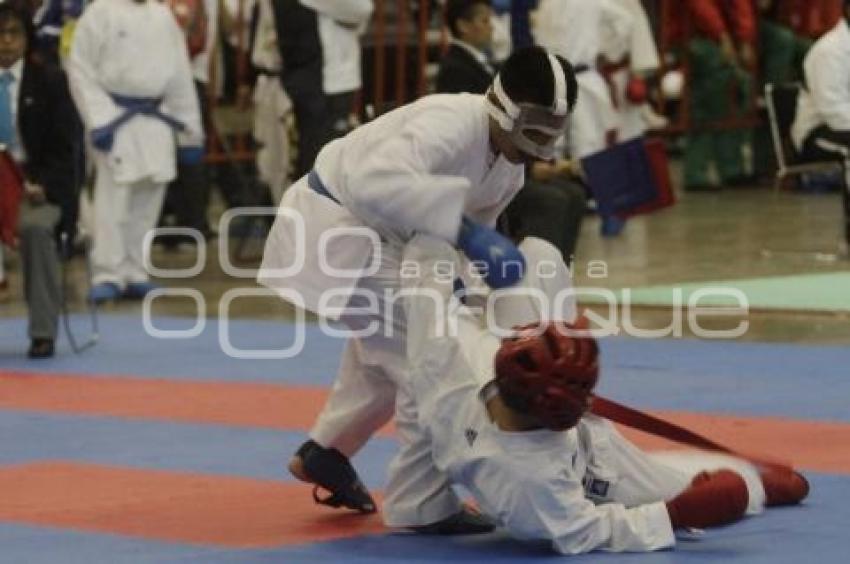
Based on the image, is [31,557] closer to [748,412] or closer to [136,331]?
[748,412]

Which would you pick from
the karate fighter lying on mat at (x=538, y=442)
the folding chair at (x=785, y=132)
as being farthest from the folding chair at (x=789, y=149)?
the karate fighter lying on mat at (x=538, y=442)

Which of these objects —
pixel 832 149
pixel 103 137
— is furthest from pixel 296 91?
pixel 832 149

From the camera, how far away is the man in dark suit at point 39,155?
41.9ft

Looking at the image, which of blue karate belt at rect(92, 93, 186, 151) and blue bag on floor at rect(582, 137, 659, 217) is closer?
blue bag on floor at rect(582, 137, 659, 217)

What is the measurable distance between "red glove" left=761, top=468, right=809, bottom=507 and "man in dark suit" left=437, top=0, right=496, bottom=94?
17.9 ft

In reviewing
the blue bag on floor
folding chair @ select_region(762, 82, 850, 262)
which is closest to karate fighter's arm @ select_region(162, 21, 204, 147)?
the blue bag on floor

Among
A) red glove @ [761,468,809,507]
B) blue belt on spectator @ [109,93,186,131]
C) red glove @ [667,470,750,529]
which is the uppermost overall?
red glove @ [667,470,750,529]

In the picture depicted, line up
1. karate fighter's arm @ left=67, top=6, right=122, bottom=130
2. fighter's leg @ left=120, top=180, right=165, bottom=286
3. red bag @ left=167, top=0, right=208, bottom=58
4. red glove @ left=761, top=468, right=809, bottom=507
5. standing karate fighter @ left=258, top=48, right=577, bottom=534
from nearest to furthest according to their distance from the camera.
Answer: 1. standing karate fighter @ left=258, top=48, right=577, bottom=534
2. red glove @ left=761, top=468, right=809, bottom=507
3. karate fighter's arm @ left=67, top=6, right=122, bottom=130
4. fighter's leg @ left=120, top=180, right=165, bottom=286
5. red bag @ left=167, top=0, right=208, bottom=58

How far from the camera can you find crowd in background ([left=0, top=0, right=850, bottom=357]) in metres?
13.8

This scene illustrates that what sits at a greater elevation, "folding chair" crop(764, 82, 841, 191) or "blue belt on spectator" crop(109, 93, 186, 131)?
"blue belt on spectator" crop(109, 93, 186, 131)

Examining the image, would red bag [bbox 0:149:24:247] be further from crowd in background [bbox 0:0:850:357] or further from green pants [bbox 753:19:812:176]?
green pants [bbox 753:19:812:176]

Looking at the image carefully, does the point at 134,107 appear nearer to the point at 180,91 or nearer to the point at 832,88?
the point at 180,91

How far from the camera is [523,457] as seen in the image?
24.2 ft

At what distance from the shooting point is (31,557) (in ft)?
24.7
